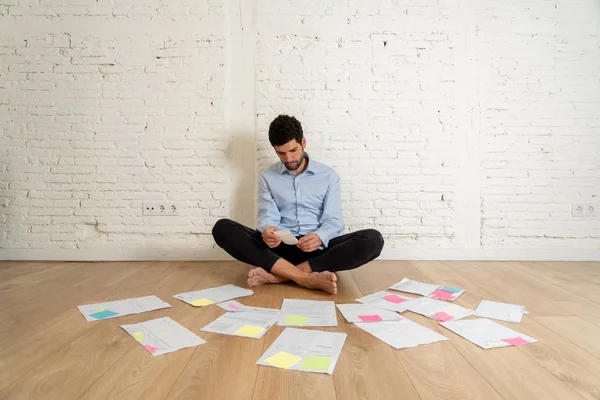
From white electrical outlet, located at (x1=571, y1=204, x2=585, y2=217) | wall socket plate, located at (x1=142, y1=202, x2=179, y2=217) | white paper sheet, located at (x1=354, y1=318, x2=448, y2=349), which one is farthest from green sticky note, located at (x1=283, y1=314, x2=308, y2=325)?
white electrical outlet, located at (x1=571, y1=204, x2=585, y2=217)

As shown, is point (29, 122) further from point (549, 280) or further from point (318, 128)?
point (549, 280)

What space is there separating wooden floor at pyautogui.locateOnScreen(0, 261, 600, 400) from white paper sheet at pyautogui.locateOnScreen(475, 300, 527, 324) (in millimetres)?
54

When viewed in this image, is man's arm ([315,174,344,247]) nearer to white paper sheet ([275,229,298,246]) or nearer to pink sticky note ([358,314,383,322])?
white paper sheet ([275,229,298,246])

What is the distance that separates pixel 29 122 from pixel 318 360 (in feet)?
10.1

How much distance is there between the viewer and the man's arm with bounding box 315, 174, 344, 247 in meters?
2.58

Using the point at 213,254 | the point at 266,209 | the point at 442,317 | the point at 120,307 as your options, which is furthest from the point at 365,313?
the point at 213,254

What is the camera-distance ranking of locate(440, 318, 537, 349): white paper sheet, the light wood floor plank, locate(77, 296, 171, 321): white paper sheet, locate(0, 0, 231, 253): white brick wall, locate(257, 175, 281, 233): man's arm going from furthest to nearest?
locate(0, 0, 231, 253): white brick wall → locate(257, 175, 281, 233): man's arm → locate(77, 296, 171, 321): white paper sheet → locate(440, 318, 537, 349): white paper sheet → the light wood floor plank

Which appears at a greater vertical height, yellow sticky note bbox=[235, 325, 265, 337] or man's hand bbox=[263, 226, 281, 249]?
man's hand bbox=[263, 226, 281, 249]

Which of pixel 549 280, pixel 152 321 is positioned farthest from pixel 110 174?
pixel 549 280

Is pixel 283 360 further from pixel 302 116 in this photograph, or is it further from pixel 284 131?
pixel 302 116

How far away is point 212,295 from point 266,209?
29.6 inches

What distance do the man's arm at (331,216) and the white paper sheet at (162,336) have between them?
108 cm

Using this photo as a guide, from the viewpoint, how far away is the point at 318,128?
3.20 metres

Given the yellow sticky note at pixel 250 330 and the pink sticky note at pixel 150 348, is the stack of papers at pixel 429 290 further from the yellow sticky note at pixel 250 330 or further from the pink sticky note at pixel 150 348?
the pink sticky note at pixel 150 348
